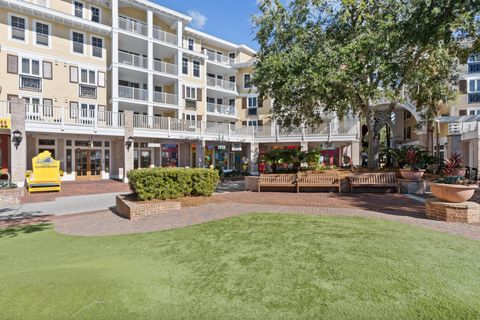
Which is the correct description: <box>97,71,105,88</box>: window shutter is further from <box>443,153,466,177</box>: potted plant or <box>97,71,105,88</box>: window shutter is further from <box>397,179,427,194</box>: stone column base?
<box>443,153,466,177</box>: potted plant

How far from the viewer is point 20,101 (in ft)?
49.0

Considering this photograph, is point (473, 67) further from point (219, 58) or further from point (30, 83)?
point (30, 83)

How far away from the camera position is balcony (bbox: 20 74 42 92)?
18.7 meters

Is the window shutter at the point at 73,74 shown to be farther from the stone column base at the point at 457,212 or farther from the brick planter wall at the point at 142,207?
the stone column base at the point at 457,212

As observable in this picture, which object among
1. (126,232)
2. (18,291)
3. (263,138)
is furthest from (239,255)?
(263,138)

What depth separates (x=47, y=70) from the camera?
19.7m

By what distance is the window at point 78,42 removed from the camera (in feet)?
68.7

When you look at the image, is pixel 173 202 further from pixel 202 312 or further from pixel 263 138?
pixel 263 138

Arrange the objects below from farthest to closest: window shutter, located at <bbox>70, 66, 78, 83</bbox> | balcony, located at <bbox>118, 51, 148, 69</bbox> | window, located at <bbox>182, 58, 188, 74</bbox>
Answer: window, located at <bbox>182, 58, 188, 74</bbox> < balcony, located at <bbox>118, 51, 148, 69</bbox> < window shutter, located at <bbox>70, 66, 78, 83</bbox>

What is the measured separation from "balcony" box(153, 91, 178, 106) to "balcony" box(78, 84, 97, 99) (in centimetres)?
478

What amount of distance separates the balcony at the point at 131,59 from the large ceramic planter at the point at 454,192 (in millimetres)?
23111

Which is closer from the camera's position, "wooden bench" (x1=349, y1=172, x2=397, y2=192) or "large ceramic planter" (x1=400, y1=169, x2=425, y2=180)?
"large ceramic planter" (x1=400, y1=169, x2=425, y2=180)

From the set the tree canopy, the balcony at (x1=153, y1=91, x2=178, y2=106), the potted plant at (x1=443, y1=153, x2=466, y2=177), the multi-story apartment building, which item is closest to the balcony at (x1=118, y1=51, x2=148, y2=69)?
the multi-story apartment building

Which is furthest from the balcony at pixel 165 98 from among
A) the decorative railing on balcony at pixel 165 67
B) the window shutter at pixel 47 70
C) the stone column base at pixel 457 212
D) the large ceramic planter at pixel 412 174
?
the stone column base at pixel 457 212
